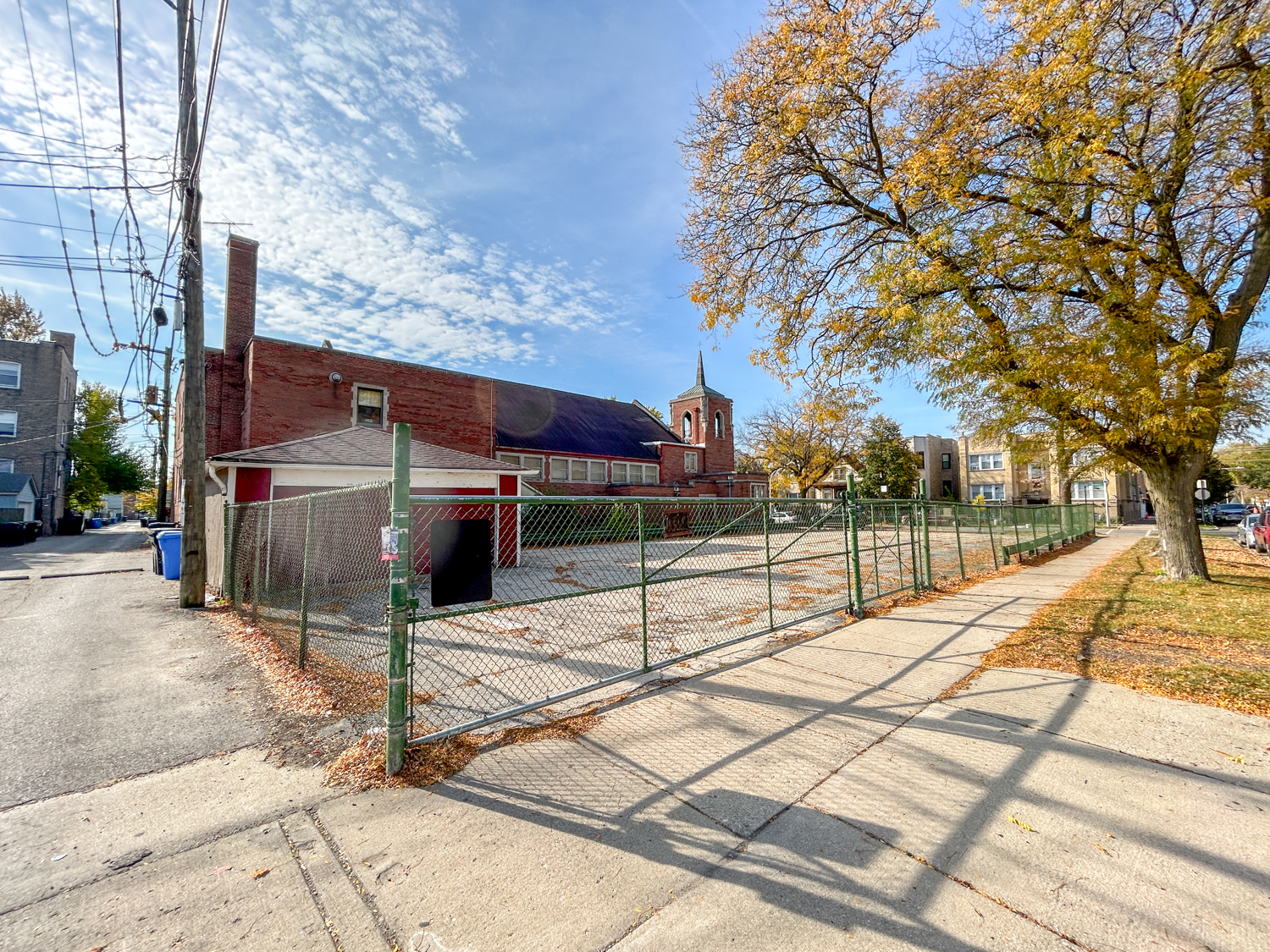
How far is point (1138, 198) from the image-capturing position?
7273 mm

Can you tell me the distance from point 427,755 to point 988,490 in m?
64.2

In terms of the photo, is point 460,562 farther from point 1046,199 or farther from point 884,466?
point 884,466

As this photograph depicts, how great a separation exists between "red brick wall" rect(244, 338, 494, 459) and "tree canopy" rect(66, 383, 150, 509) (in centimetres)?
3298

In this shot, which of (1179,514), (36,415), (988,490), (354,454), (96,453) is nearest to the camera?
(1179,514)

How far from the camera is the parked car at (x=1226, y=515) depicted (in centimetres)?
4156

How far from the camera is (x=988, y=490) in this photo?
179ft

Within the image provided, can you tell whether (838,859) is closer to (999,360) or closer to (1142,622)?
(1142,622)

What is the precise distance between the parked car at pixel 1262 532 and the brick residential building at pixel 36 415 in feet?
190

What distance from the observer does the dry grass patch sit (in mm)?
4434

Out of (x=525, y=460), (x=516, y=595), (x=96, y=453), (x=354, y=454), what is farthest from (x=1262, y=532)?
(x=96, y=453)

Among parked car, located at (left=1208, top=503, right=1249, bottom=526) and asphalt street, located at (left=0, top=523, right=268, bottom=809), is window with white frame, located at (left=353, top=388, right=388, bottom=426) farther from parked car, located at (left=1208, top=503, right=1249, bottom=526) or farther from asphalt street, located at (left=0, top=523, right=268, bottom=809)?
parked car, located at (left=1208, top=503, right=1249, bottom=526)

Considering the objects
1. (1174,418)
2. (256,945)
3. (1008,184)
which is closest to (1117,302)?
(1174,418)

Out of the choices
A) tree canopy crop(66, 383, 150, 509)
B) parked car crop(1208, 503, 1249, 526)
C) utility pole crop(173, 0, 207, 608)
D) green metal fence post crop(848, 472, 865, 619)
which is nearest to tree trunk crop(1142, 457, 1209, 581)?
green metal fence post crop(848, 472, 865, 619)

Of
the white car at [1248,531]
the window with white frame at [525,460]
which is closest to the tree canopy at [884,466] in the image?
the white car at [1248,531]
